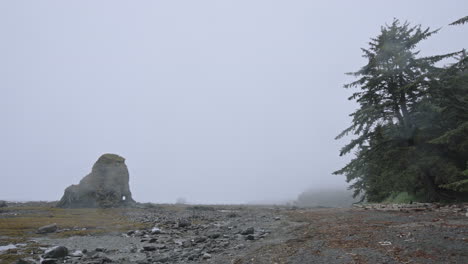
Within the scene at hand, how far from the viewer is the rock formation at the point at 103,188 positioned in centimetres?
4338

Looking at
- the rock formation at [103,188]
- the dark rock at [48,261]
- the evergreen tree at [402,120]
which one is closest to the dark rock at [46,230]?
the dark rock at [48,261]

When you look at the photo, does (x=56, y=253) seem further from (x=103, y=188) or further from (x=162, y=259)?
(x=103, y=188)

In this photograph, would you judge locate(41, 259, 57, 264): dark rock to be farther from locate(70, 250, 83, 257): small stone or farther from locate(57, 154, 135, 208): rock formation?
locate(57, 154, 135, 208): rock formation

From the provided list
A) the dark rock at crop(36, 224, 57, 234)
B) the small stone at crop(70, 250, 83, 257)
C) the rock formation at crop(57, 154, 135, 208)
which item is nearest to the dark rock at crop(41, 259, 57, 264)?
the small stone at crop(70, 250, 83, 257)

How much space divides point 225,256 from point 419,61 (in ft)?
62.5

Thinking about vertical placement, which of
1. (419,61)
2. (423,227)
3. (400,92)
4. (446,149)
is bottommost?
(423,227)

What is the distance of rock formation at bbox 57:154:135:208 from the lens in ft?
142

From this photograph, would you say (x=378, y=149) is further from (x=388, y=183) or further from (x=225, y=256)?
(x=225, y=256)

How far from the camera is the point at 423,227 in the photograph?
348 inches

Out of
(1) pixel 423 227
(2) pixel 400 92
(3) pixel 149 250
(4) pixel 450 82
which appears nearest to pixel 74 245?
(3) pixel 149 250

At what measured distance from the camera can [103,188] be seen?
44.9 meters

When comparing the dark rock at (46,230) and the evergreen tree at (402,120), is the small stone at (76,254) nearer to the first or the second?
the dark rock at (46,230)

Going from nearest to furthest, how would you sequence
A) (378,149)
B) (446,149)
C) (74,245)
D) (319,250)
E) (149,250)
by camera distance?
(319,250)
(149,250)
(74,245)
(446,149)
(378,149)

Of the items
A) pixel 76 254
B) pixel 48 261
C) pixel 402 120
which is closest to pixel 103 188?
pixel 76 254
